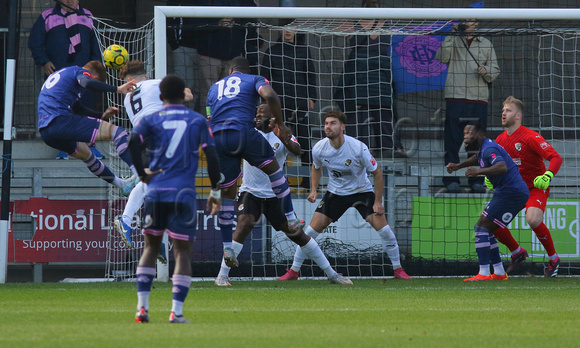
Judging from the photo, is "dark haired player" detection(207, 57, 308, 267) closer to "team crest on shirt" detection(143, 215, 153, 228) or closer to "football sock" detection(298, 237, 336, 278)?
"football sock" detection(298, 237, 336, 278)

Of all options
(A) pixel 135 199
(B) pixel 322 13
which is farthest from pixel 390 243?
(A) pixel 135 199

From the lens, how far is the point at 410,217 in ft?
42.7

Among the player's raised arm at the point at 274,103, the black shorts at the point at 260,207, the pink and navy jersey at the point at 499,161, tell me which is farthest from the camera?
the pink and navy jersey at the point at 499,161

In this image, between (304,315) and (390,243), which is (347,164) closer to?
(390,243)

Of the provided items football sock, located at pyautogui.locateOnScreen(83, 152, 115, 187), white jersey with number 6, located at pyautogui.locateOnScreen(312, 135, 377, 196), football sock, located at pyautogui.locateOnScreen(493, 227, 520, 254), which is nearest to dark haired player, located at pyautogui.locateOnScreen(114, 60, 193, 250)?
football sock, located at pyautogui.locateOnScreen(83, 152, 115, 187)

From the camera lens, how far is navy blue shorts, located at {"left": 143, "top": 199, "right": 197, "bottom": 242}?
253 inches

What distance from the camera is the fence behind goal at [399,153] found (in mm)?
12102

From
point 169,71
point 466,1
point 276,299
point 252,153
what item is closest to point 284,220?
point 252,153

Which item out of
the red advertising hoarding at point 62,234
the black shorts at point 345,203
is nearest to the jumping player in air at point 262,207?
the black shorts at point 345,203

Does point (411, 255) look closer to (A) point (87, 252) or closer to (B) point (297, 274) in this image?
(B) point (297, 274)

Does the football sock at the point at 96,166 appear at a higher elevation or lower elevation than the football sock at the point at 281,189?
higher

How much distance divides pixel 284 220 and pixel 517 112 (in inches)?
147

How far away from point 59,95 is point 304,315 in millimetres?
4861

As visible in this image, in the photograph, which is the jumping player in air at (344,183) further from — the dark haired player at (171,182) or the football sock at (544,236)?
the dark haired player at (171,182)
